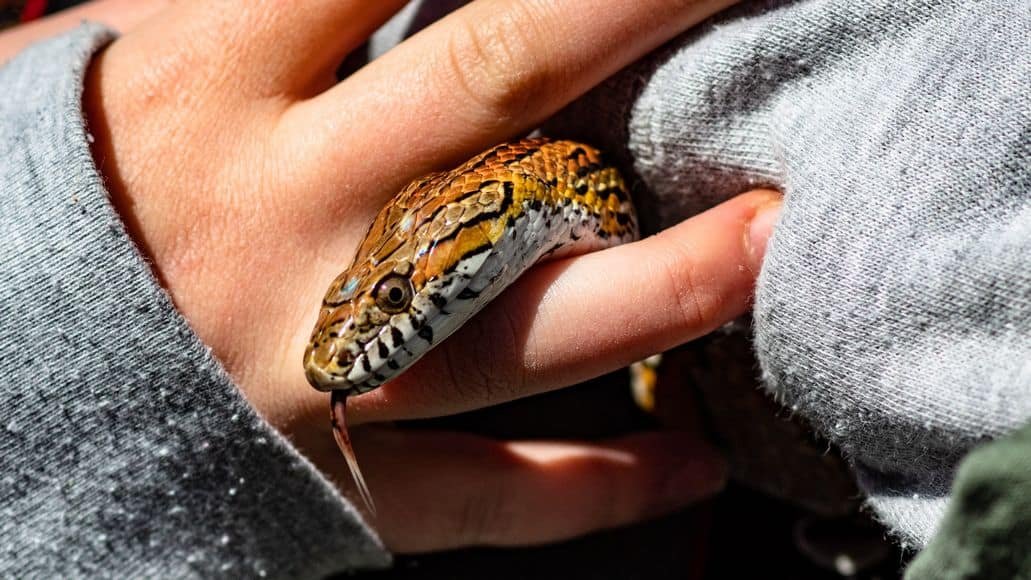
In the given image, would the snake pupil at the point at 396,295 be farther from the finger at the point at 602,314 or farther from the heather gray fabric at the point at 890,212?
the heather gray fabric at the point at 890,212

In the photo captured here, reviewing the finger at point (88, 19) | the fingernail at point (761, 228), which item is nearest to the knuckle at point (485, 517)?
the fingernail at point (761, 228)

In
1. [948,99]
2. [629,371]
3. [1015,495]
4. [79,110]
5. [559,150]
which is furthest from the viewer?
[629,371]

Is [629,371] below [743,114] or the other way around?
below

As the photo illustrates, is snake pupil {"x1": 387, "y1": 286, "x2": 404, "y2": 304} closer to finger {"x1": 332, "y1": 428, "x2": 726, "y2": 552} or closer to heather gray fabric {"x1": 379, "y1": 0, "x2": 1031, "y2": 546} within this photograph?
finger {"x1": 332, "y1": 428, "x2": 726, "y2": 552}

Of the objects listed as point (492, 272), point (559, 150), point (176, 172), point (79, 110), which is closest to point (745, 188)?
point (559, 150)

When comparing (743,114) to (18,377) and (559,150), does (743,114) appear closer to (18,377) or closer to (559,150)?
(559,150)

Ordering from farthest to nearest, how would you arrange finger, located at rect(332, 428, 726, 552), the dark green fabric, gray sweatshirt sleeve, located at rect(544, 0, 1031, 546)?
1. finger, located at rect(332, 428, 726, 552)
2. gray sweatshirt sleeve, located at rect(544, 0, 1031, 546)
3. the dark green fabric

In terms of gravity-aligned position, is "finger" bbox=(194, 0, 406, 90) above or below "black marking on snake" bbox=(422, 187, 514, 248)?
above

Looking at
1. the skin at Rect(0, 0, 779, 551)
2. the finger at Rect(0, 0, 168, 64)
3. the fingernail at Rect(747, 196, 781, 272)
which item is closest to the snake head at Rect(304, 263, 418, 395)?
the skin at Rect(0, 0, 779, 551)
